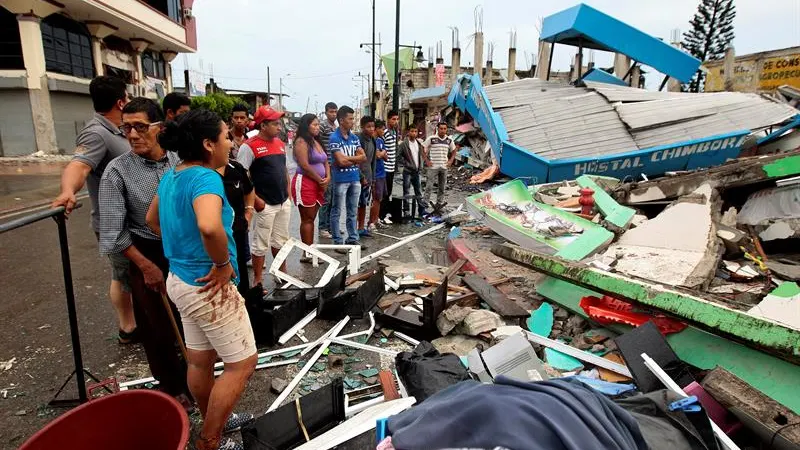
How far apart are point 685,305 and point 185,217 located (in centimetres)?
303

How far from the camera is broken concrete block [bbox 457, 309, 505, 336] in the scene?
3590mm

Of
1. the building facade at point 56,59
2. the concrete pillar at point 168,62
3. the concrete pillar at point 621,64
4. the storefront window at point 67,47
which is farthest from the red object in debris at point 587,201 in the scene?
the concrete pillar at point 168,62

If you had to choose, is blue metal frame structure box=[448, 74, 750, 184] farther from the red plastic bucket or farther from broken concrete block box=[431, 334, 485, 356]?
the red plastic bucket

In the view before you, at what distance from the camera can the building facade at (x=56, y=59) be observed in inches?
625

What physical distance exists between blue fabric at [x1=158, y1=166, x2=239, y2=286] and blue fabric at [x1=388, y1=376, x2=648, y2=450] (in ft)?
4.29

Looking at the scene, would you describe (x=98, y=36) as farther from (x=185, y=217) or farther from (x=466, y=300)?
(x=185, y=217)

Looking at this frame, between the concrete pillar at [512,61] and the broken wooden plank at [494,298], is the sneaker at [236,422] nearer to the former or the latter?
the broken wooden plank at [494,298]

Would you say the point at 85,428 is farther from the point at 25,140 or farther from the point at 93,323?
the point at 25,140

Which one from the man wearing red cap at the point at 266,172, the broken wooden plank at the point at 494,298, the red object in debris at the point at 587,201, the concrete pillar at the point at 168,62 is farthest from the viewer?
the concrete pillar at the point at 168,62

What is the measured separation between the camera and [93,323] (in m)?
3.90

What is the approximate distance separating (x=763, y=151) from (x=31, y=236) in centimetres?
1272

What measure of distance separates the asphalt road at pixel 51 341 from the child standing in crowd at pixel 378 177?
98.0 inches

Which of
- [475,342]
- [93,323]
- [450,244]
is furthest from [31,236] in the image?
[475,342]

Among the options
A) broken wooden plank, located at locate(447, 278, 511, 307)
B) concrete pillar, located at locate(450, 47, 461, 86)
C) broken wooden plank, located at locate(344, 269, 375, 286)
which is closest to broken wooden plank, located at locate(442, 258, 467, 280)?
broken wooden plank, located at locate(447, 278, 511, 307)
